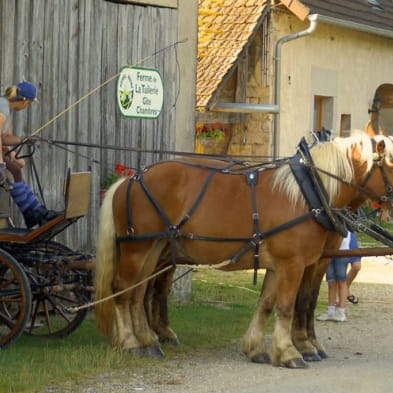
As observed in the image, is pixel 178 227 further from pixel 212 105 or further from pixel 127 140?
pixel 212 105

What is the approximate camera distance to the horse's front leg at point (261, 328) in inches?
348

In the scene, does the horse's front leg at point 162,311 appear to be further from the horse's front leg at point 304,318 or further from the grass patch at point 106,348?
the horse's front leg at point 304,318

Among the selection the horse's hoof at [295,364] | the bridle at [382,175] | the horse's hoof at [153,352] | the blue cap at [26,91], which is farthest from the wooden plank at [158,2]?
the horse's hoof at [295,364]

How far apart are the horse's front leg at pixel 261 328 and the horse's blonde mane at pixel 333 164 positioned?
2.63 ft

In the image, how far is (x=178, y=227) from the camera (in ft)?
28.9

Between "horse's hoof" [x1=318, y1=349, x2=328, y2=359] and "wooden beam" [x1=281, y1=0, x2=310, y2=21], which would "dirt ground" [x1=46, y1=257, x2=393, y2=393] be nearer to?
"horse's hoof" [x1=318, y1=349, x2=328, y2=359]

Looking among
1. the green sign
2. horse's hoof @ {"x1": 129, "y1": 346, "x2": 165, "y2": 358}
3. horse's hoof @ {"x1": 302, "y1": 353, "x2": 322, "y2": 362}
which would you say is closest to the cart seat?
horse's hoof @ {"x1": 129, "y1": 346, "x2": 165, "y2": 358}

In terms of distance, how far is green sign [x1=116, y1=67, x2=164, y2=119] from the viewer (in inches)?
444

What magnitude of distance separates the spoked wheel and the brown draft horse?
28 centimetres

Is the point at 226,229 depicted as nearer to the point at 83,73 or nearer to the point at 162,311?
the point at 162,311

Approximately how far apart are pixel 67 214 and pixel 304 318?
225 centimetres

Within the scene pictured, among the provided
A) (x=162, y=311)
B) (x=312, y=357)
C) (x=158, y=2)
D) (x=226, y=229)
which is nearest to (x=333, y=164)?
(x=226, y=229)

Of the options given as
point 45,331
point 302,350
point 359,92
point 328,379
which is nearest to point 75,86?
point 45,331

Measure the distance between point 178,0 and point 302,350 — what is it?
15.0 feet
